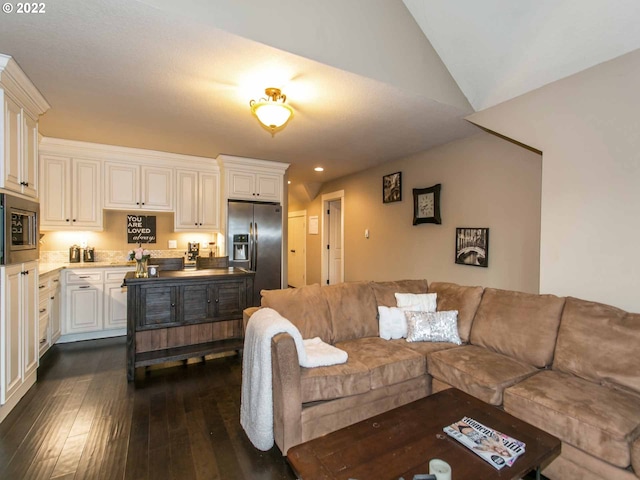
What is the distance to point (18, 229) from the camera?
92.4 inches

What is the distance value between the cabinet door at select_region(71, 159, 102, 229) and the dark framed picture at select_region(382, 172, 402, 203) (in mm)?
3973

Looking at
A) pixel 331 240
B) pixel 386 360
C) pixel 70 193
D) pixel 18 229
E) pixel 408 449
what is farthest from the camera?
pixel 331 240

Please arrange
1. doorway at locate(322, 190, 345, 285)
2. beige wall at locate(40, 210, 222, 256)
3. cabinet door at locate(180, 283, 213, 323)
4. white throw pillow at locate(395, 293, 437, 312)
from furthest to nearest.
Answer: doorway at locate(322, 190, 345, 285)
beige wall at locate(40, 210, 222, 256)
cabinet door at locate(180, 283, 213, 323)
white throw pillow at locate(395, 293, 437, 312)

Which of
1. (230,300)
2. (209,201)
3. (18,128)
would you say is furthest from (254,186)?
(18,128)

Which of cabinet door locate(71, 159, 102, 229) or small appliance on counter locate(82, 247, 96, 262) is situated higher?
cabinet door locate(71, 159, 102, 229)

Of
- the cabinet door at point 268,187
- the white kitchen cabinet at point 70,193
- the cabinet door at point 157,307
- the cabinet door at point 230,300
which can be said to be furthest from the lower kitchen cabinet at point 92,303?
the cabinet door at point 268,187

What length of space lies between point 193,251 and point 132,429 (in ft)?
9.94

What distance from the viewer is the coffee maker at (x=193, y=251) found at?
4766 mm

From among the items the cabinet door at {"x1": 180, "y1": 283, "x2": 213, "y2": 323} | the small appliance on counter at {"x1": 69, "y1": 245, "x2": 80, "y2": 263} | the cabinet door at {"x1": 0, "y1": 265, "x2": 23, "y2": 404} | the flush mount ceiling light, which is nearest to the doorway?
the cabinet door at {"x1": 180, "y1": 283, "x2": 213, "y2": 323}

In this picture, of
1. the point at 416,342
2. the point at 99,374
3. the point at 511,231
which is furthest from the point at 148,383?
the point at 511,231

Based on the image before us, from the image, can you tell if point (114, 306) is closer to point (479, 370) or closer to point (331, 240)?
point (331, 240)

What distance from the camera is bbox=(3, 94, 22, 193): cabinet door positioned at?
2.19 m

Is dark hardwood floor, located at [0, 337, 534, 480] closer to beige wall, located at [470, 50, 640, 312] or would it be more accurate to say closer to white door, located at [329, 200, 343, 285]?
beige wall, located at [470, 50, 640, 312]

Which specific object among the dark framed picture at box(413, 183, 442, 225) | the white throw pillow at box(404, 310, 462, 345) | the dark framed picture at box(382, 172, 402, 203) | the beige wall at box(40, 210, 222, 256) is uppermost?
the dark framed picture at box(382, 172, 402, 203)
